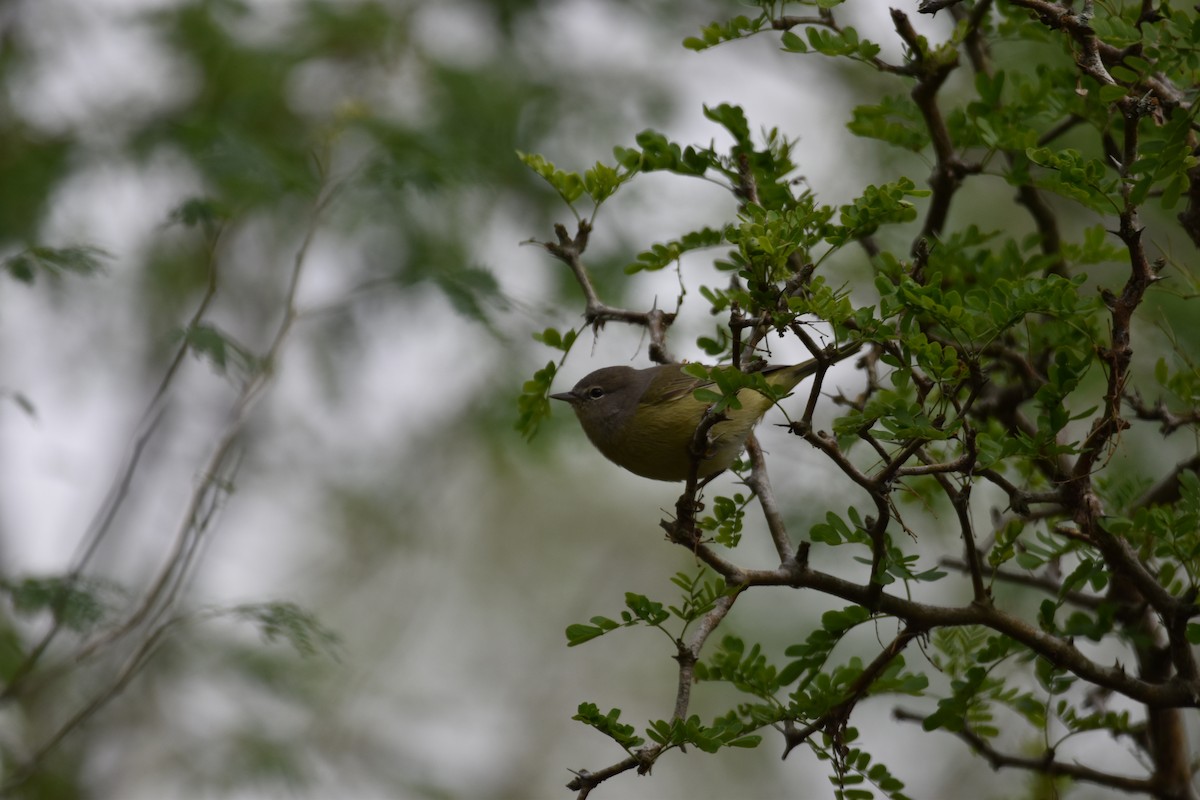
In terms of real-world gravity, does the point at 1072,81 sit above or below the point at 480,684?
below

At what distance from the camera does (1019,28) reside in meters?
3.33

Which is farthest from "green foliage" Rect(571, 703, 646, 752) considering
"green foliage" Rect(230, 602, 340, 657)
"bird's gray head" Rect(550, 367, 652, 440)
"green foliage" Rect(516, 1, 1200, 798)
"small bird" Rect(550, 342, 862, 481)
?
"bird's gray head" Rect(550, 367, 652, 440)

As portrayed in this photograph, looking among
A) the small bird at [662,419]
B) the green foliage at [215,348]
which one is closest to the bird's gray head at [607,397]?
the small bird at [662,419]

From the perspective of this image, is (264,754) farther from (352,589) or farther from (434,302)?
(352,589)

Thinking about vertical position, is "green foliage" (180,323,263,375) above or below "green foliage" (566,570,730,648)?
above

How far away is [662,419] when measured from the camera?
4176 millimetres

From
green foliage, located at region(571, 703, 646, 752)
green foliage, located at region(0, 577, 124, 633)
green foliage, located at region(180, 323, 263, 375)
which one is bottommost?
green foliage, located at region(571, 703, 646, 752)

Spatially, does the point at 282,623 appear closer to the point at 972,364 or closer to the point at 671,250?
the point at 671,250

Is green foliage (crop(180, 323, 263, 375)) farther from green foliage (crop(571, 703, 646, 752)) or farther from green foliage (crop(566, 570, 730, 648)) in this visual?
green foliage (crop(571, 703, 646, 752))

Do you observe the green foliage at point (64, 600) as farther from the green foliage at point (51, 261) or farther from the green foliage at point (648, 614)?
the green foliage at point (648, 614)

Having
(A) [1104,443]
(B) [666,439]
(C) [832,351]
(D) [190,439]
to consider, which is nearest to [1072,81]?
(A) [1104,443]

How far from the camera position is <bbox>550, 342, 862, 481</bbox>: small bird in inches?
149

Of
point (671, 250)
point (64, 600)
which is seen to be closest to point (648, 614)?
point (671, 250)

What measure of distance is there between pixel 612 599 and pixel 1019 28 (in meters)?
11.1
